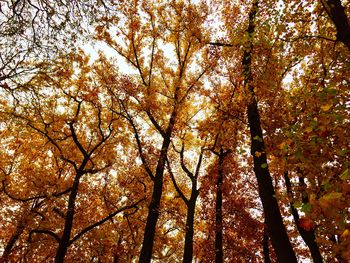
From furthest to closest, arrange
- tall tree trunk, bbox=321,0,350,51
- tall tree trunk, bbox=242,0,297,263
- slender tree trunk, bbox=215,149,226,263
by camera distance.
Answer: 1. slender tree trunk, bbox=215,149,226,263
2. tall tree trunk, bbox=242,0,297,263
3. tall tree trunk, bbox=321,0,350,51

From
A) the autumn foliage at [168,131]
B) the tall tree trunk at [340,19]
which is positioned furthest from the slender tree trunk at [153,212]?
the tall tree trunk at [340,19]

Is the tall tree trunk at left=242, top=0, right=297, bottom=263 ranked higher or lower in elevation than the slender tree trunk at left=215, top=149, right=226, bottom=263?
lower

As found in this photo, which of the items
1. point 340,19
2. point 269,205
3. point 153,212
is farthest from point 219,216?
point 340,19

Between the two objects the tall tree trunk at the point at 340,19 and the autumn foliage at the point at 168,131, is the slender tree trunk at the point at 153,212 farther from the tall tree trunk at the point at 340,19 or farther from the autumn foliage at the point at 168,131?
the tall tree trunk at the point at 340,19

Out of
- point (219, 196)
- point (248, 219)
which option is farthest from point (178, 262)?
point (219, 196)

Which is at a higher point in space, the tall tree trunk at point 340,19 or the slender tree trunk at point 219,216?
the slender tree trunk at point 219,216

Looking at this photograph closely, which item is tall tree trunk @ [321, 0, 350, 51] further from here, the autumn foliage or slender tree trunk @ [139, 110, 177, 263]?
slender tree trunk @ [139, 110, 177, 263]

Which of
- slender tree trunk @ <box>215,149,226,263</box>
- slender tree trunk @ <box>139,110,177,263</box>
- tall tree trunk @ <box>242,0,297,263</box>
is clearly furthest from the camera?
slender tree trunk @ <box>215,149,226,263</box>

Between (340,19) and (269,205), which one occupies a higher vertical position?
(340,19)

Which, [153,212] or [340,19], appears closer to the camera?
[340,19]

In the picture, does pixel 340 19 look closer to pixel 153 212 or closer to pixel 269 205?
pixel 269 205

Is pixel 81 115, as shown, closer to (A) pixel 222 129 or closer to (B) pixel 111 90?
(B) pixel 111 90

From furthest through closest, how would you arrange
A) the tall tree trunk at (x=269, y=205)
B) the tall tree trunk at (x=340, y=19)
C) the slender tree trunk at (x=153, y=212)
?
the slender tree trunk at (x=153, y=212) → the tall tree trunk at (x=269, y=205) → the tall tree trunk at (x=340, y=19)

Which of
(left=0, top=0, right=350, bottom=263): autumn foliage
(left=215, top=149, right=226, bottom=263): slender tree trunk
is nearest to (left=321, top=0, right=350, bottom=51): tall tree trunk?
(left=0, top=0, right=350, bottom=263): autumn foliage
